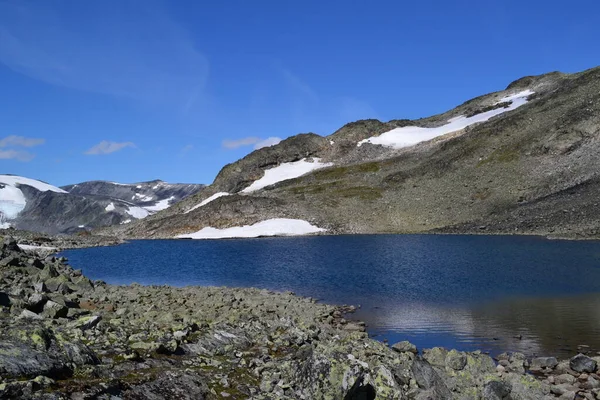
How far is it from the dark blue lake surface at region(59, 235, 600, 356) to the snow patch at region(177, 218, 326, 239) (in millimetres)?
21890

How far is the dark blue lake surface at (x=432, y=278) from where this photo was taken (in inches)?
1073

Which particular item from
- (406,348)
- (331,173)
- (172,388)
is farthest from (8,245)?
(331,173)

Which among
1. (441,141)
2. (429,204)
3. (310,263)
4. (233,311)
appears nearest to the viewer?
(233,311)

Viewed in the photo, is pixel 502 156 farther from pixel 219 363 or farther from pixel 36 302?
pixel 36 302

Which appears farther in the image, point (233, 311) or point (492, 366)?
point (233, 311)

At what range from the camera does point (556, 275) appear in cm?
4603

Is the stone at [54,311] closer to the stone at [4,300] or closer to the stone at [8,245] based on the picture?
the stone at [4,300]

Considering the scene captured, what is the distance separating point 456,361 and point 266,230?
9688 centimetres

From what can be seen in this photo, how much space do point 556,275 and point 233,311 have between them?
3474 centimetres

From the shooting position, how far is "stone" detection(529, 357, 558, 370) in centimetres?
2075

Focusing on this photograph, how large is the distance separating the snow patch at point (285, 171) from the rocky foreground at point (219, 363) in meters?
135

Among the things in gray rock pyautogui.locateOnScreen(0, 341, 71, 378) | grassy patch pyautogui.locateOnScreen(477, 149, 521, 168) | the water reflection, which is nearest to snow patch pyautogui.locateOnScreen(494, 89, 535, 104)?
grassy patch pyautogui.locateOnScreen(477, 149, 521, 168)

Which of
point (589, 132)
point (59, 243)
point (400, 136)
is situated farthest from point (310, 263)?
point (400, 136)

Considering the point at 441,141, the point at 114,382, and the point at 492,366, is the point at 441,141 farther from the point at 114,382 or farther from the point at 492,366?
the point at 114,382
